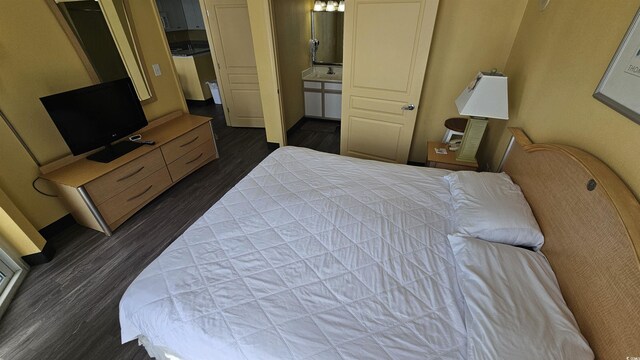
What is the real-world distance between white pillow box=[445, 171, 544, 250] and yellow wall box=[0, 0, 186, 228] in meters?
3.10

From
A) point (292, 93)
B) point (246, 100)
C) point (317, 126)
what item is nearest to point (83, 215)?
point (246, 100)

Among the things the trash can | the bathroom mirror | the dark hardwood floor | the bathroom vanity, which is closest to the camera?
the dark hardwood floor

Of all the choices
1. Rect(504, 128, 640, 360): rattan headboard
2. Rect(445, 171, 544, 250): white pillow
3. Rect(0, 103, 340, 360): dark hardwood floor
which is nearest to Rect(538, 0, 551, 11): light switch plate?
Rect(504, 128, 640, 360): rattan headboard

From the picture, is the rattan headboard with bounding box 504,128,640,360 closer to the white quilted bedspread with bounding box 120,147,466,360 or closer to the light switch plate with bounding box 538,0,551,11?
the white quilted bedspread with bounding box 120,147,466,360

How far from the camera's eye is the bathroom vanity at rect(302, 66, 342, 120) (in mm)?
4129

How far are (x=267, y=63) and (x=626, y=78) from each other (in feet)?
9.76

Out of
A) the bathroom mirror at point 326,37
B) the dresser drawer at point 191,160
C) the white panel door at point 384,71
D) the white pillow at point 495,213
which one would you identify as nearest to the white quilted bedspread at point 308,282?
the white pillow at point 495,213

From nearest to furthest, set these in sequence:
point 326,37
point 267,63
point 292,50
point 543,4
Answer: point 543,4 < point 267,63 < point 292,50 < point 326,37

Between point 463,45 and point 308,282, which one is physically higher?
point 463,45

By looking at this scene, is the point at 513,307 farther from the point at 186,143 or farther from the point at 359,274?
the point at 186,143

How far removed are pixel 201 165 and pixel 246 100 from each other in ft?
4.96

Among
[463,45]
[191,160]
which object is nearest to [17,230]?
[191,160]

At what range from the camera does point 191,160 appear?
2975 millimetres

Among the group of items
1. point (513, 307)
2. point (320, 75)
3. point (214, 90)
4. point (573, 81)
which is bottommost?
point (214, 90)
